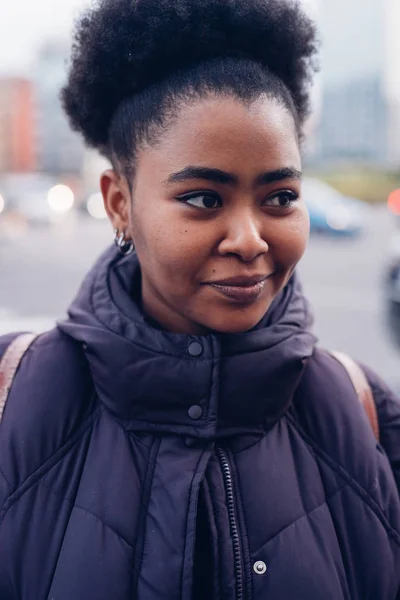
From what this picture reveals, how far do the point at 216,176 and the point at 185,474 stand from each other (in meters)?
0.52

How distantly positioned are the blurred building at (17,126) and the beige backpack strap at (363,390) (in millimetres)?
41965

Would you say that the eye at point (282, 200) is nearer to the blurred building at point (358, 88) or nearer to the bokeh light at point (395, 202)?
the bokeh light at point (395, 202)

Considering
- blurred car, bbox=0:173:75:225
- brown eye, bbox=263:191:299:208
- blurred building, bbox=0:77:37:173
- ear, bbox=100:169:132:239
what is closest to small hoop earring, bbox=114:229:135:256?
ear, bbox=100:169:132:239

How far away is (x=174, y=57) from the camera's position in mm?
1314

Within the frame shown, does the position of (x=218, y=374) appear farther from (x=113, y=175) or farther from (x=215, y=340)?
(x=113, y=175)

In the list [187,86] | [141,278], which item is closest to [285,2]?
[187,86]

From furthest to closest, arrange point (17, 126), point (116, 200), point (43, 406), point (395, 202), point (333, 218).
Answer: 1. point (17, 126)
2. point (333, 218)
3. point (395, 202)
4. point (116, 200)
5. point (43, 406)

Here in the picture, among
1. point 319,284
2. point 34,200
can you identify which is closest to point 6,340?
point 319,284

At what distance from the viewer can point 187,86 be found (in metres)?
1.29

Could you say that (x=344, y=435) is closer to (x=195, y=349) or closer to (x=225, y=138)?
(x=195, y=349)

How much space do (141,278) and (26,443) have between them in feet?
1.43

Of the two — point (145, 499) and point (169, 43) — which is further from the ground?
point (169, 43)

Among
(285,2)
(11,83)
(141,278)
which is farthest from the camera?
(11,83)

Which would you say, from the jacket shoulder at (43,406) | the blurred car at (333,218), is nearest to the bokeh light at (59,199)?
the blurred car at (333,218)
